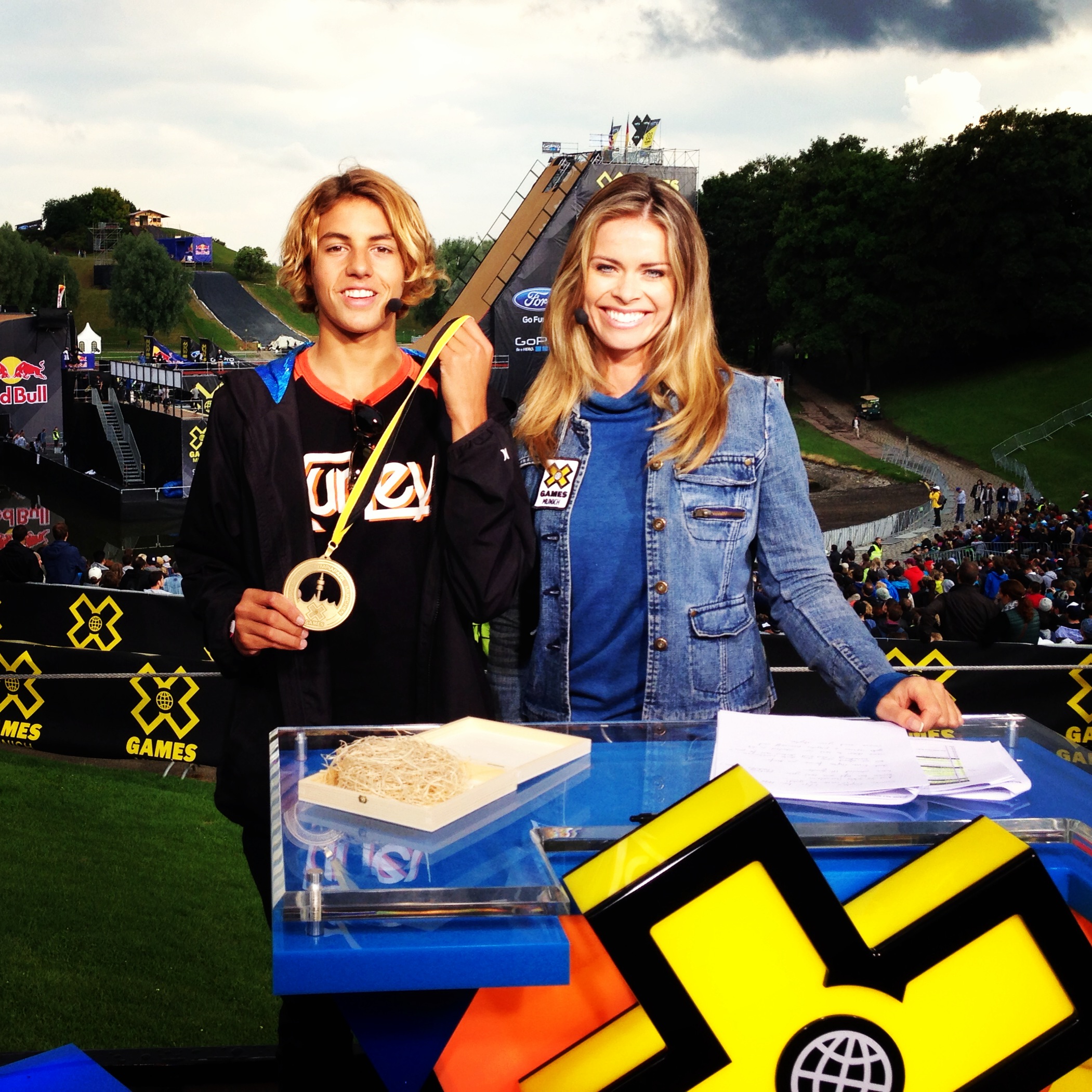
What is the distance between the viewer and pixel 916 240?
163 feet

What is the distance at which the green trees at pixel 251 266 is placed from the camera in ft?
322

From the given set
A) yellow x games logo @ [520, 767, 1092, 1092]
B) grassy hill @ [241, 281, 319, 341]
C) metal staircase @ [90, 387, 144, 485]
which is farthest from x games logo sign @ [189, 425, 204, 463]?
grassy hill @ [241, 281, 319, 341]

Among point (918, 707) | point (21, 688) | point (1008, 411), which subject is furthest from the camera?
point (1008, 411)

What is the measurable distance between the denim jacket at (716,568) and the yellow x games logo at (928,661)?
5478 millimetres

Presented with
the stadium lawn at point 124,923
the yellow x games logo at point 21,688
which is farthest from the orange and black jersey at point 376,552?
the yellow x games logo at point 21,688

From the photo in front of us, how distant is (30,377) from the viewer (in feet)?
133

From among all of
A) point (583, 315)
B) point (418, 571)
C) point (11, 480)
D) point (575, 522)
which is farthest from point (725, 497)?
point (11, 480)

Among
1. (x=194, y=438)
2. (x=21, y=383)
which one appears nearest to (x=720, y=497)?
(x=194, y=438)

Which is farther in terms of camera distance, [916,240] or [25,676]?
[916,240]

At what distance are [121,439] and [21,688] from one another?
3255cm

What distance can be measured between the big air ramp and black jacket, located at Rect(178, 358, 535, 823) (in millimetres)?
Answer: 30376

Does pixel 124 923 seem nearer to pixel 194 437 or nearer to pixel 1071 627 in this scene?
pixel 1071 627

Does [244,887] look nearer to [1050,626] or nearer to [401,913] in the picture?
[401,913]

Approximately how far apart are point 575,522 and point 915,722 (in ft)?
2.69
